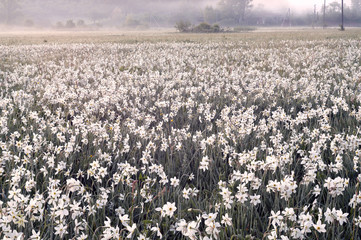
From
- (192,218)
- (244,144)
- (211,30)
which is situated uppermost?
(211,30)

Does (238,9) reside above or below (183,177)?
above

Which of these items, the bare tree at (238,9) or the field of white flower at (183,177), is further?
the bare tree at (238,9)

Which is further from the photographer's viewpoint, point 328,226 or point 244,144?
point 244,144

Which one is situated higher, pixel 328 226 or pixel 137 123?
pixel 137 123

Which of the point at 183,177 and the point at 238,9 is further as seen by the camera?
the point at 238,9

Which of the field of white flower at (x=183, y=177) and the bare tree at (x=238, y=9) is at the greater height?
the bare tree at (x=238, y=9)

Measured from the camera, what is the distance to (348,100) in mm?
5551

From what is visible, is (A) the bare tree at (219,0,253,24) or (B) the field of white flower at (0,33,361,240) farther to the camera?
(A) the bare tree at (219,0,253,24)

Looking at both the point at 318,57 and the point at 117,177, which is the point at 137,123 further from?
the point at 318,57

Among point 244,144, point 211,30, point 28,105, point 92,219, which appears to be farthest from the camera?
point 211,30

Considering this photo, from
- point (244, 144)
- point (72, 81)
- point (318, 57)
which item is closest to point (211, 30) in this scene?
point (318, 57)

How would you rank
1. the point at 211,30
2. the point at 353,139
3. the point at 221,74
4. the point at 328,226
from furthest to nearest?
1. the point at 211,30
2. the point at 221,74
3. the point at 353,139
4. the point at 328,226

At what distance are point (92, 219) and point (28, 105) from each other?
3524 millimetres

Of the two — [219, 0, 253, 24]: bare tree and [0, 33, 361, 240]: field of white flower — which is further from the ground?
[219, 0, 253, 24]: bare tree
